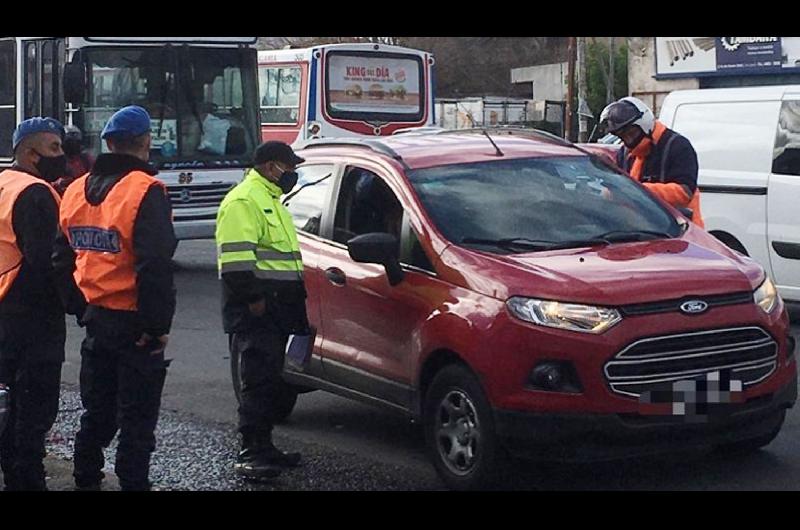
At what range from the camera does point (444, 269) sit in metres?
6.95

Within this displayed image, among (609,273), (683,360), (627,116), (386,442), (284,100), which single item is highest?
(284,100)

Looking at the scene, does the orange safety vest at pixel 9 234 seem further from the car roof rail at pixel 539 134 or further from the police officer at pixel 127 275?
the car roof rail at pixel 539 134

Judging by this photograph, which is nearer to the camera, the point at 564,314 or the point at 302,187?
the point at 564,314

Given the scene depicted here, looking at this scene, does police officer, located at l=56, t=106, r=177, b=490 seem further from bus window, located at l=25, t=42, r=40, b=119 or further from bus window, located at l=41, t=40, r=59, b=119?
bus window, located at l=25, t=42, r=40, b=119

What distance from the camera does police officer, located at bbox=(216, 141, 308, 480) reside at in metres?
7.07

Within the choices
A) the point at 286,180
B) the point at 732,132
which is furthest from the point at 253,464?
the point at 732,132

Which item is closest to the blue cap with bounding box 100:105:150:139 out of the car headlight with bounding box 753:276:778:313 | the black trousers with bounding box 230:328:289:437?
the black trousers with bounding box 230:328:289:437

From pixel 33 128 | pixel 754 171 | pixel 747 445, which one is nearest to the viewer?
pixel 33 128

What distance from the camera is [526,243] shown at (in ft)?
23.3

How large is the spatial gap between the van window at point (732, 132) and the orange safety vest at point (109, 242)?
689 centimetres

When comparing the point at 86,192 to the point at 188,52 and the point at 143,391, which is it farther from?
the point at 188,52

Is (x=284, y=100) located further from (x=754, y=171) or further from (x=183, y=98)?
(x=754, y=171)

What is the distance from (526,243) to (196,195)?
10262mm

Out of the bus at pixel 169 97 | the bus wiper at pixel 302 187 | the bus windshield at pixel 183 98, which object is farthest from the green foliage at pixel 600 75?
the bus wiper at pixel 302 187
